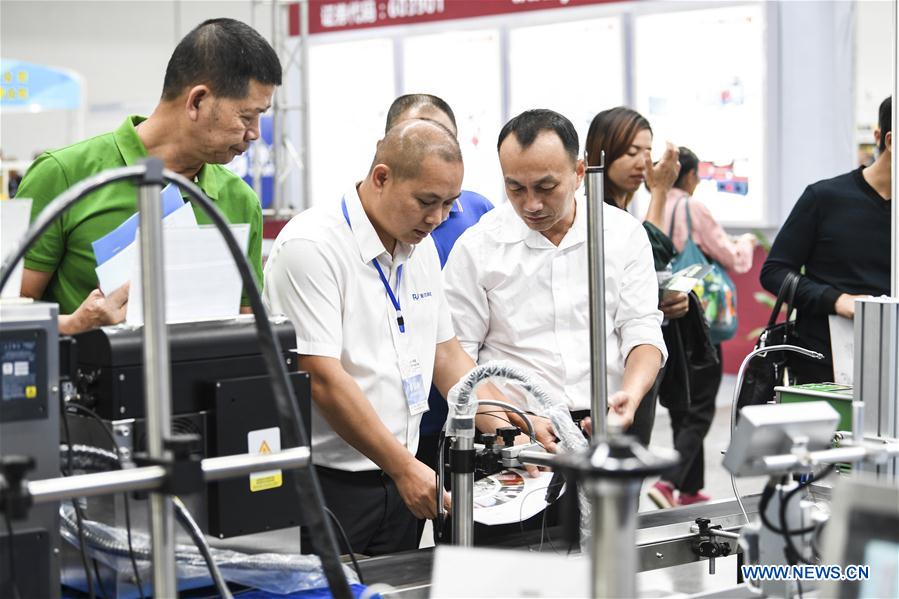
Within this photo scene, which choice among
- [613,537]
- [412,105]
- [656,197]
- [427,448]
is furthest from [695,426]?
[613,537]

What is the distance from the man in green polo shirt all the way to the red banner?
18.0 ft

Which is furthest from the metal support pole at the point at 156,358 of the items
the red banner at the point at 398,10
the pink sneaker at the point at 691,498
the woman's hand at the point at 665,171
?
the red banner at the point at 398,10

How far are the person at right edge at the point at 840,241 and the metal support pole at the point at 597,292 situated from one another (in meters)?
1.49

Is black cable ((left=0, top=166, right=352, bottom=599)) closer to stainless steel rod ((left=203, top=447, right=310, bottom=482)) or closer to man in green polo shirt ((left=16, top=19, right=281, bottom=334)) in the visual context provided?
stainless steel rod ((left=203, top=447, right=310, bottom=482))

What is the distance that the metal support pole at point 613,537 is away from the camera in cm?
82

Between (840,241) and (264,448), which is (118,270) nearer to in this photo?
(264,448)

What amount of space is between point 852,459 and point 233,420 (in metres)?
0.72

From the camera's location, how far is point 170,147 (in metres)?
2.02

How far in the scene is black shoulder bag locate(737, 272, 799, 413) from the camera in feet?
7.79

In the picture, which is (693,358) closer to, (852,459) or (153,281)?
(852,459)

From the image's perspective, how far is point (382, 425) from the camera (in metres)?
1.94

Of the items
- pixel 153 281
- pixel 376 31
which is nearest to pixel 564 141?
pixel 153 281

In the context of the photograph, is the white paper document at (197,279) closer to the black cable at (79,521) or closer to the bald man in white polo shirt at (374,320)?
the black cable at (79,521)

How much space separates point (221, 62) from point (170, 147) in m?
0.18
